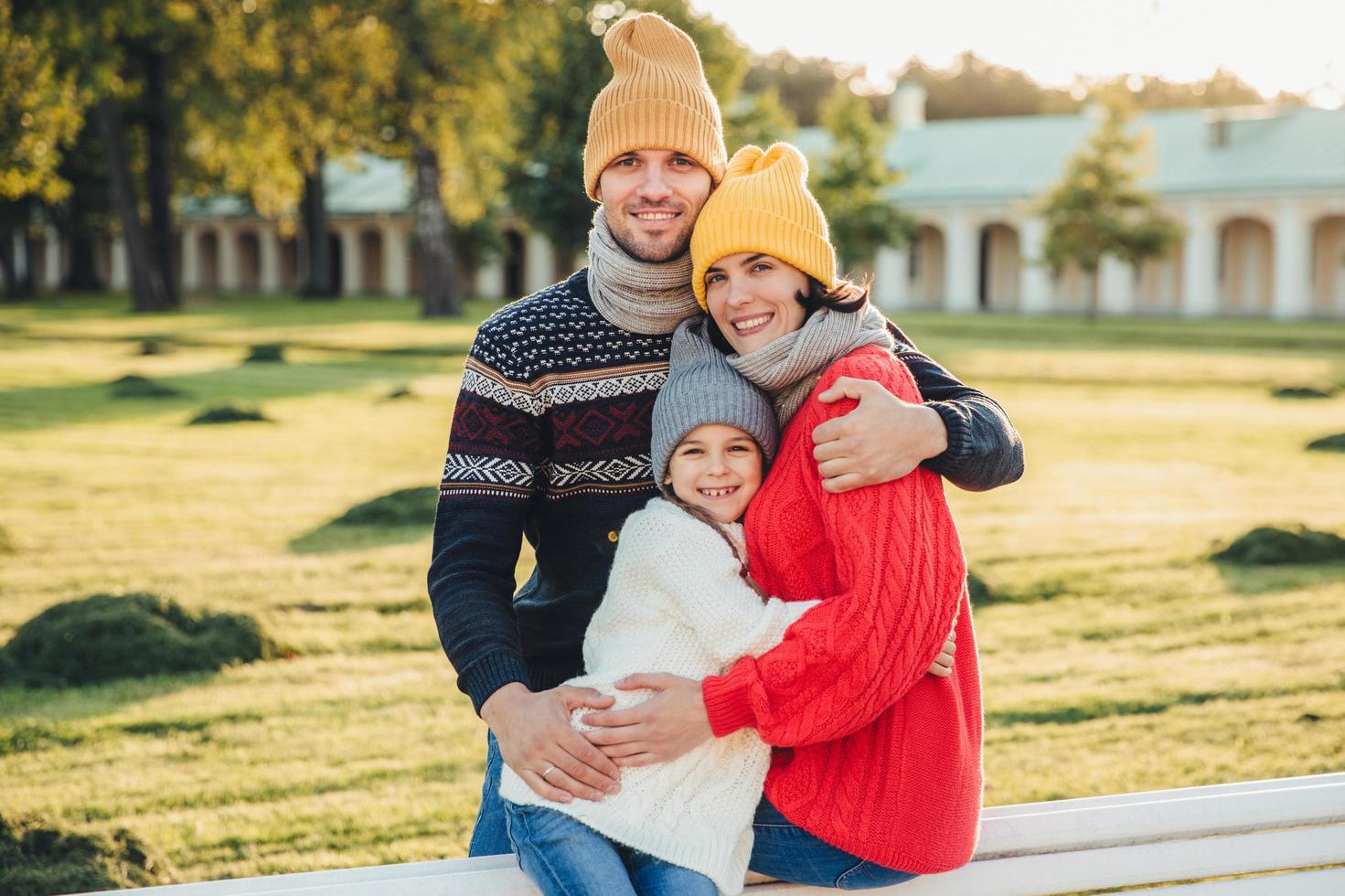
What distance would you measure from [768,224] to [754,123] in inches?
1167

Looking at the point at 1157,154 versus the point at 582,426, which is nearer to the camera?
the point at 582,426

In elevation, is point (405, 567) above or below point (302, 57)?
below

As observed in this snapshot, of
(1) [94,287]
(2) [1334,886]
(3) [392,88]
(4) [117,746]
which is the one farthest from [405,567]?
(1) [94,287]

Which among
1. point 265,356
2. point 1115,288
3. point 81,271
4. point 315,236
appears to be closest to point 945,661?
point 265,356

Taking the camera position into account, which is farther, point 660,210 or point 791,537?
point 660,210

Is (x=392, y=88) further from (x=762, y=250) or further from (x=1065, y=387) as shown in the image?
(x=762, y=250)

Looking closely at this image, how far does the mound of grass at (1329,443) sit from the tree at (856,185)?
25507mm

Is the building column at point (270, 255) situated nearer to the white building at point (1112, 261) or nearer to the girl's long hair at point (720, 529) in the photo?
the white building at point (1112, 261)

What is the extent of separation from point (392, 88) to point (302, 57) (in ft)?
6.62

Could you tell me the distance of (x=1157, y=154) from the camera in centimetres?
4544

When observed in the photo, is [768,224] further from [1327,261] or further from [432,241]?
[1327,261]

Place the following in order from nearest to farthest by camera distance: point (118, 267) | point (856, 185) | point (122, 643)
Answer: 1. point (122, 643)
2. point (856, 185)
3. point (118, 267)

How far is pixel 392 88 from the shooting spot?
3095cm

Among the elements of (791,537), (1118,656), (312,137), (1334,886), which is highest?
(312,137)
